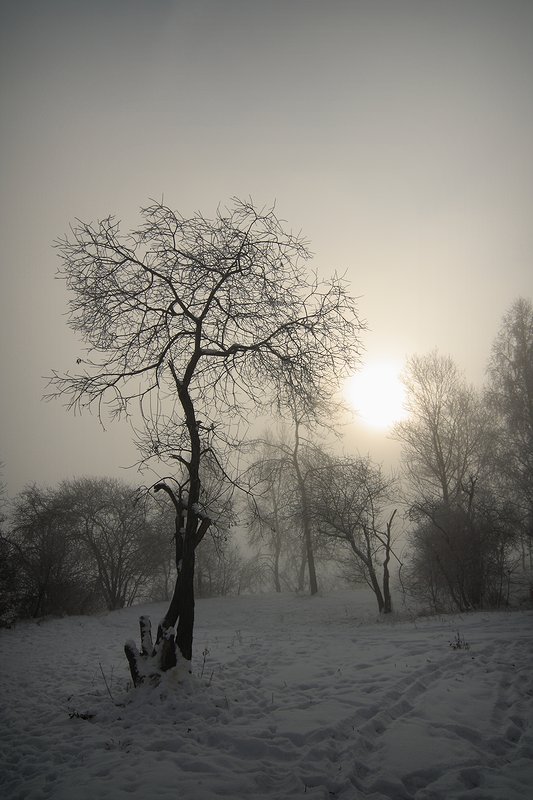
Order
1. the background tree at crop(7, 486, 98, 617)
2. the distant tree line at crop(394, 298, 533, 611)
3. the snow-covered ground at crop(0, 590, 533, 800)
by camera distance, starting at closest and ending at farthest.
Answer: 1. the snow-covered ground at crop(0, 590, 533, 800)
2. the distant tree line at crop(394, 298, 533, 611)
3. the background tree at crop(7, 486, 98, 617)

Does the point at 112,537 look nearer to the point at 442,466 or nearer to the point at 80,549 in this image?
the point at 80,549

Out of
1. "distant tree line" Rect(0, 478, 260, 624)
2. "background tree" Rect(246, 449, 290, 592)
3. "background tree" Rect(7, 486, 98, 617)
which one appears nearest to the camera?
"background tree" Rect(246, 449, 290, 592)

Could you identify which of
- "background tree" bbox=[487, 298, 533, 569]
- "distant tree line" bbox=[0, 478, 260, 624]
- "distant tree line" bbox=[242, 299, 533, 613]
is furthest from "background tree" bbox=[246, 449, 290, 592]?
"background tree" bbox=[487, 298, 533, 569]

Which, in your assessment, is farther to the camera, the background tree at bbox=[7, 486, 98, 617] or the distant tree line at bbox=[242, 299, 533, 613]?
the background tree at bbox=[7, 486, 98, 617]

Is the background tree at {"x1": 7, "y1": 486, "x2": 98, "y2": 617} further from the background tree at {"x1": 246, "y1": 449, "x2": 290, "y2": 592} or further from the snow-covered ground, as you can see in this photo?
the snow-covered ground

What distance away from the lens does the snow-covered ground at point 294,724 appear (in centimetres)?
328

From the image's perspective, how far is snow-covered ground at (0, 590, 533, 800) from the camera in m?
3.28

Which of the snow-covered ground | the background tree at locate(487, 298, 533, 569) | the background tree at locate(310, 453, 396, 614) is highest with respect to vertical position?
the background tree at locate(487, 298, 533, 569)

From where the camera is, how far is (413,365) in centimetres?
2077

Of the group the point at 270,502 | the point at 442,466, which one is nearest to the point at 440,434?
the point at 442,466

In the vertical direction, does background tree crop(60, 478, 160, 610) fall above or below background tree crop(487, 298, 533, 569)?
below

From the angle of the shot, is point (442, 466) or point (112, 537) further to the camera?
point (112, 537)

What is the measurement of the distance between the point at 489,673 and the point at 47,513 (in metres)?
23.1

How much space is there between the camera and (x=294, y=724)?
4.41 meters
